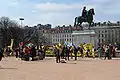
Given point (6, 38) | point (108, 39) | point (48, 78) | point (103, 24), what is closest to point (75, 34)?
point (48, 78)

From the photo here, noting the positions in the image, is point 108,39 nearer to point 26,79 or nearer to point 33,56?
point 33,56

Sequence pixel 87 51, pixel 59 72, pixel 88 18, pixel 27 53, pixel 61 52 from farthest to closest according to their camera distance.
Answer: pixel 88 18 → pixel 87 51 → pixel 61 52 → pixel 27 53 → pixel 59 72

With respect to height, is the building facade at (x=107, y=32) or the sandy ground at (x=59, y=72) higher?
the building facade at (x=107, y=32)

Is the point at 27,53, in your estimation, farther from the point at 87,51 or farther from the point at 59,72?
the point at 59,72

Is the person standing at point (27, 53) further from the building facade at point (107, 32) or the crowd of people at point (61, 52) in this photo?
the building facade at point (107, 32)

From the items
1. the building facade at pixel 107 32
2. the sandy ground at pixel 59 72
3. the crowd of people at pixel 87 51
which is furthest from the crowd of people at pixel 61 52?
the building facade at pixel 107 32

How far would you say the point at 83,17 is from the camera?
50.8 metres

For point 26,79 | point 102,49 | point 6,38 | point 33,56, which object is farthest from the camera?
point 6,38

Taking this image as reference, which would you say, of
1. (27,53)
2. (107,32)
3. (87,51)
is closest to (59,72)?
(27,53)

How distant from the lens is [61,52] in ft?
103

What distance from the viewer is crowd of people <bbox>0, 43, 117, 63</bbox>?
101 feet

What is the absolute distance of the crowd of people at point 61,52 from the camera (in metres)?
30.7

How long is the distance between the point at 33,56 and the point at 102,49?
9153 millimetres

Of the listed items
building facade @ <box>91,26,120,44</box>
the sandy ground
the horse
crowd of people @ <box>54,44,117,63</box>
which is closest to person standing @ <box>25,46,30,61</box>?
crowd of people @ <box>54,44,117,63</box>
